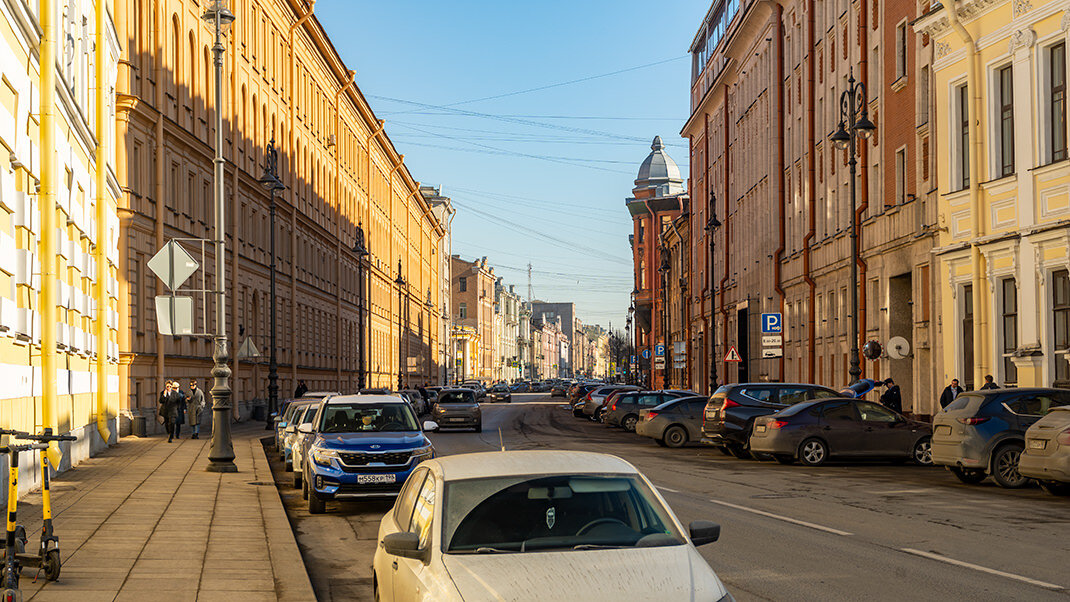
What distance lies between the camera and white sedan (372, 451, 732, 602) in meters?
5.78

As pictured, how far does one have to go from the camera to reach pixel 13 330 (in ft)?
52.6

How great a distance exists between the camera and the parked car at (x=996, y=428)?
62.9 feet

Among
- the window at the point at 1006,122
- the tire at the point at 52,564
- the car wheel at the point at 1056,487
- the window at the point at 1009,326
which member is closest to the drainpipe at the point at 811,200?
the window at the point at 1006,122

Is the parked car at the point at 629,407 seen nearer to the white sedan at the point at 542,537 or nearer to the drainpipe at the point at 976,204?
the drainpipe at the point at 976,204

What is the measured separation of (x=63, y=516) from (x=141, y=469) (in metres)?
8.36

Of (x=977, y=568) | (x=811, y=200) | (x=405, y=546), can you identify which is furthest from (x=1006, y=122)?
(x=405, y=546)

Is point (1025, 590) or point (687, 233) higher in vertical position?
point (687, 233)

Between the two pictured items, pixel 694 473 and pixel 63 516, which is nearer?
pixel 63 516

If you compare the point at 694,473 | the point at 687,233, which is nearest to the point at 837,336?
the point at 694,473

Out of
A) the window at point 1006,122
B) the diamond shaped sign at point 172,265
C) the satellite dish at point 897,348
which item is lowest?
the satellite dish at point 897,348

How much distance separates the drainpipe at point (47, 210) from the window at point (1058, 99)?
2066 cm

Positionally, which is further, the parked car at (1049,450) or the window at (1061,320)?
the window at (1061,320)

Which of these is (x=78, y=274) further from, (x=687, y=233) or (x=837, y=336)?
(x=687, y=233)

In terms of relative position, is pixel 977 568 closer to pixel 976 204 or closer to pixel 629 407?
pixel 976 204
